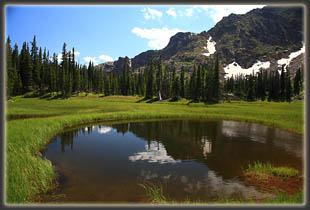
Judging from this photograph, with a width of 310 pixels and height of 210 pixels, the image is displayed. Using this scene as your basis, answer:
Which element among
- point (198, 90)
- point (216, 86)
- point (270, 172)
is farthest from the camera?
point (198, 90)

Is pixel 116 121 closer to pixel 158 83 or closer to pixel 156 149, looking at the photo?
pixel 156 149

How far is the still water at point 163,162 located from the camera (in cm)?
812

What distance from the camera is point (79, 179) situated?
30.8 feet

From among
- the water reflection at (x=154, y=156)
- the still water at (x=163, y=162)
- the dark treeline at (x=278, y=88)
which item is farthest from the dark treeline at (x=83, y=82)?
the water reflection at (x=154, y=156)

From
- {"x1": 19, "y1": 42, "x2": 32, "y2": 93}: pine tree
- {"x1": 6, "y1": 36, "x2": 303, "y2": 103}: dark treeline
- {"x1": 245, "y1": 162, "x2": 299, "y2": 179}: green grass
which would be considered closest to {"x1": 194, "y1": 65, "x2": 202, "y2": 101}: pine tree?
{"x1": 6, "y1": 36, "x2": 303, "y2": 103}: dark treeline

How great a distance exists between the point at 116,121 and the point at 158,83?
187 feet

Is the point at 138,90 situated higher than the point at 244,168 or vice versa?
the point at 138,90

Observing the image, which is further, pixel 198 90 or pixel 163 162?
pixel 198 90

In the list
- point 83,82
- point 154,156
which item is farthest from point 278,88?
point 83,82

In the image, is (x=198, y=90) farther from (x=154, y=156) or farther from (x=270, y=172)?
(x=270, y=172)

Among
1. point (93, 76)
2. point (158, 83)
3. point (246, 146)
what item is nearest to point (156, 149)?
point (246, 146)

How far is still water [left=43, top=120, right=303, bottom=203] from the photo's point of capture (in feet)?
26.7

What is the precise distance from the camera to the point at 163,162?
12297 mm

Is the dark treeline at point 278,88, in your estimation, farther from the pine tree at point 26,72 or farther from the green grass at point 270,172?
the pine tree at point 26,72
